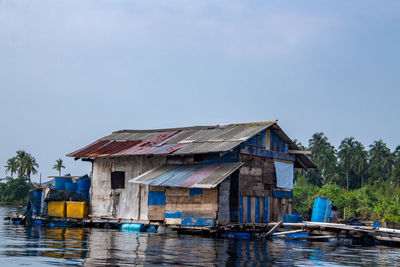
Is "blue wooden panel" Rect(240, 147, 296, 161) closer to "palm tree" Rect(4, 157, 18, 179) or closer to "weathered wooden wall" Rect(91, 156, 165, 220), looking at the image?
"weathered wooden wall" Rect(91, 156, 165, 220)

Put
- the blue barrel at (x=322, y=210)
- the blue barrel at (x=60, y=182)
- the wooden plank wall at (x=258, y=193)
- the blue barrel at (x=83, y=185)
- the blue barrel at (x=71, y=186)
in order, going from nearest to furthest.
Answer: the blue barrel at (x=322, y=210)
the wooden plank wall at (x=258, y=193)
the blue barrel at (x=83, y=185)
the blue barrel at (x=71, y=186)
the blue barrel at (x=60, y=182)

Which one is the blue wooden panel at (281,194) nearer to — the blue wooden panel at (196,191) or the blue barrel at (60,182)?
the blue wooden panel at (196,191)

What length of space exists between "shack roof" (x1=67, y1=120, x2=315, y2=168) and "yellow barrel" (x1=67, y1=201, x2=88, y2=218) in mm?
2931

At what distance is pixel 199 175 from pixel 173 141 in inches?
194

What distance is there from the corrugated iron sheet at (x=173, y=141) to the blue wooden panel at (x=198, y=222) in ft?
11.1

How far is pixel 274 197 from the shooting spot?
1195 inches

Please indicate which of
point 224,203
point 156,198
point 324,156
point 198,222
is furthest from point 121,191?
point 324,156

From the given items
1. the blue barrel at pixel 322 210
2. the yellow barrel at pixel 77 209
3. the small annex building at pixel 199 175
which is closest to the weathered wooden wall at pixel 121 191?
the small annex building at pixel 199 175

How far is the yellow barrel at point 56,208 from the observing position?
111 feet

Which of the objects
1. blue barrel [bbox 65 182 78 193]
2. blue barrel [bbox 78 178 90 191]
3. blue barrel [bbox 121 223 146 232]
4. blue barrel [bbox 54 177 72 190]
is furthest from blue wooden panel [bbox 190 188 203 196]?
blue barrel [bbox 54 177 72 190]

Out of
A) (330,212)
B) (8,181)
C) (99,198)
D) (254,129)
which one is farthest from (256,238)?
(8,181)

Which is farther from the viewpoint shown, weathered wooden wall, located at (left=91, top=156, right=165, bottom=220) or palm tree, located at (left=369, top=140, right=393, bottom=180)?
palm tree, located at (left=369, top=140, right=393, bottom=180)

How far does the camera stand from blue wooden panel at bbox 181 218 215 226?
26.6 meters

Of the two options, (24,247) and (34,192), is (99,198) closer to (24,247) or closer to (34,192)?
(34,192)
